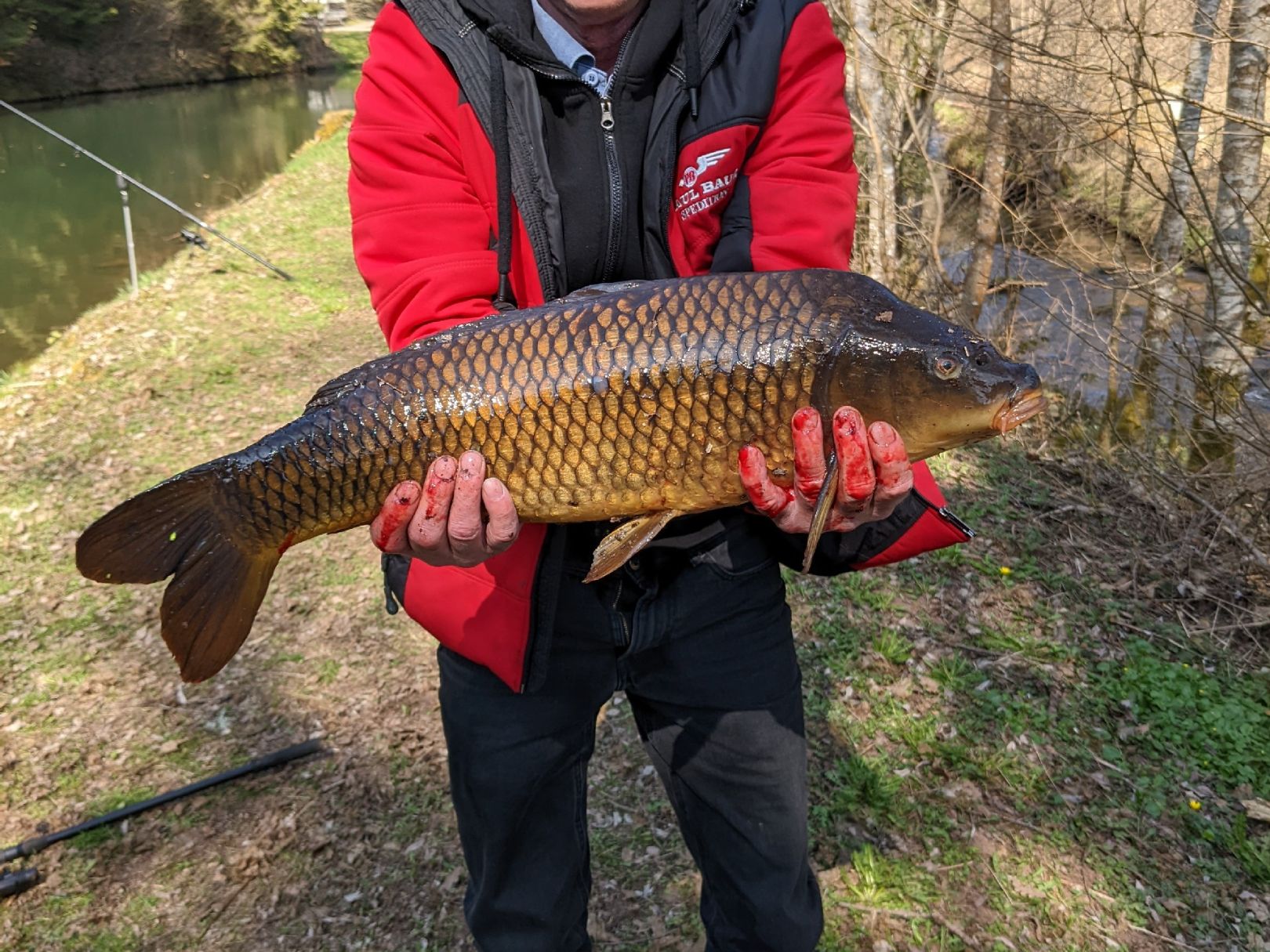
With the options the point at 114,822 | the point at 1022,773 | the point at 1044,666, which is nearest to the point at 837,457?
the point at 1022,773

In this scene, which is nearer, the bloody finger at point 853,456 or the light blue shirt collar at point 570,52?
the bloody finger at point 853,456

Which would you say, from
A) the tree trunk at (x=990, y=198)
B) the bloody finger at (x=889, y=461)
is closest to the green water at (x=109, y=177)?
the tree trunk at (x=990, y=198)

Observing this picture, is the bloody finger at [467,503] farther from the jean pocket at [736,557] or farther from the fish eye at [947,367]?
the fish eye at [947,367]

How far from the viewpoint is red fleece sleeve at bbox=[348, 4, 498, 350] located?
1301 millimetres

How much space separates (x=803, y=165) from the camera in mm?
1349

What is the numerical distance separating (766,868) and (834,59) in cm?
128

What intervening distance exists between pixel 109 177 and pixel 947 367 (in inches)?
561

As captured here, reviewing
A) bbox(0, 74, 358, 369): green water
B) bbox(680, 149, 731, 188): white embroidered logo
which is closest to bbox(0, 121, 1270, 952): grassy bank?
bbox(680, 149, 731, 188): white embroidered logo

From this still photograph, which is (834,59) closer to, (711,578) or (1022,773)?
(711,578)

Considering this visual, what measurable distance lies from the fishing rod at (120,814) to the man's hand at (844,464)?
5.92ft

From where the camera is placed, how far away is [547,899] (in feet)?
4.71

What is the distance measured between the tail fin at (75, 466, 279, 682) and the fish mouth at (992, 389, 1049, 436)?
3.45ft

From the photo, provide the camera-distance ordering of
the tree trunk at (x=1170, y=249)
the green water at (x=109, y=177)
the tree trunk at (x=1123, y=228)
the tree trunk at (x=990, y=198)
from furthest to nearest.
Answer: the green water at (x=109, y=177), the tree trunk at (x=990, y=198), the tree trunk at (x=1170, y=249), the tree trunk at (x=1123, y=228)

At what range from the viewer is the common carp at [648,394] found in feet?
3.89
